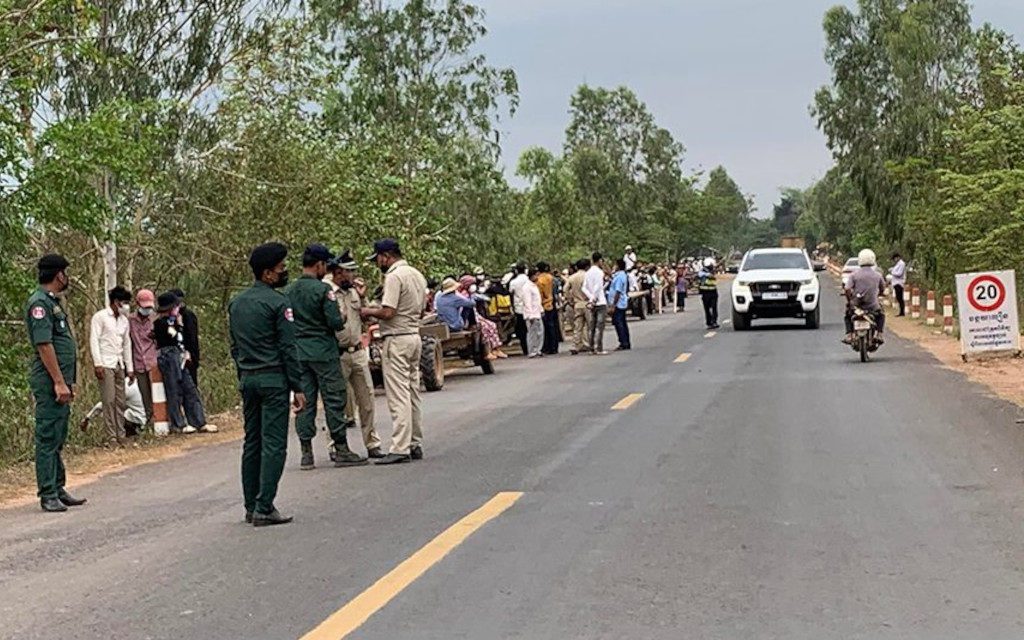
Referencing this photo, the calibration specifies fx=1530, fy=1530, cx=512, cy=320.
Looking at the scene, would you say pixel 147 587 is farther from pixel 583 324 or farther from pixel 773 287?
pixel 773 287

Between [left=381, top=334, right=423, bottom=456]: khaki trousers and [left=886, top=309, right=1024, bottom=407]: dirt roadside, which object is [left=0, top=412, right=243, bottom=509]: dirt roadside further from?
[left=886, top=309, right=1024, bottom=407]: dirt roadside

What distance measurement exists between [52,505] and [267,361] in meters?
2.70

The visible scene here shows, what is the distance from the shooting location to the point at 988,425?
1544 centimetres

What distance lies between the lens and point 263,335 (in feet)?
34.3

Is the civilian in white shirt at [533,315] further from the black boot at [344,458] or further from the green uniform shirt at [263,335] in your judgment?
the green uniform shirt at [263,335]

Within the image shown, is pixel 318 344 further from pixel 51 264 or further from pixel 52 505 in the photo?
pixel 52 505

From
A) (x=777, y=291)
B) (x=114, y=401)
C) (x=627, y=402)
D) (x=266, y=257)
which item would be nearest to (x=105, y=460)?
(x=114, y=401)

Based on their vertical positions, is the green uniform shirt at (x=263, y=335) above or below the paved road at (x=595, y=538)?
above

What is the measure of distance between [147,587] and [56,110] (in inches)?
551

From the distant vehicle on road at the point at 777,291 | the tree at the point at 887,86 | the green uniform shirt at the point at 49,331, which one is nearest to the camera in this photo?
the green uniform shirt at the point at 49,331

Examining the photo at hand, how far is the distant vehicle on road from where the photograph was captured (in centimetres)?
3553

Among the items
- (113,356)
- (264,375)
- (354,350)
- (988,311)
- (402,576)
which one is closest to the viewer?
(402,576)

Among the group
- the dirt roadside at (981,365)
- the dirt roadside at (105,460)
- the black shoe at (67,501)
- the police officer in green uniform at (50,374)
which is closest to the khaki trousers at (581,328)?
the dirt roadside at (981,365)

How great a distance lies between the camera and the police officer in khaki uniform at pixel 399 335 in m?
13.5
